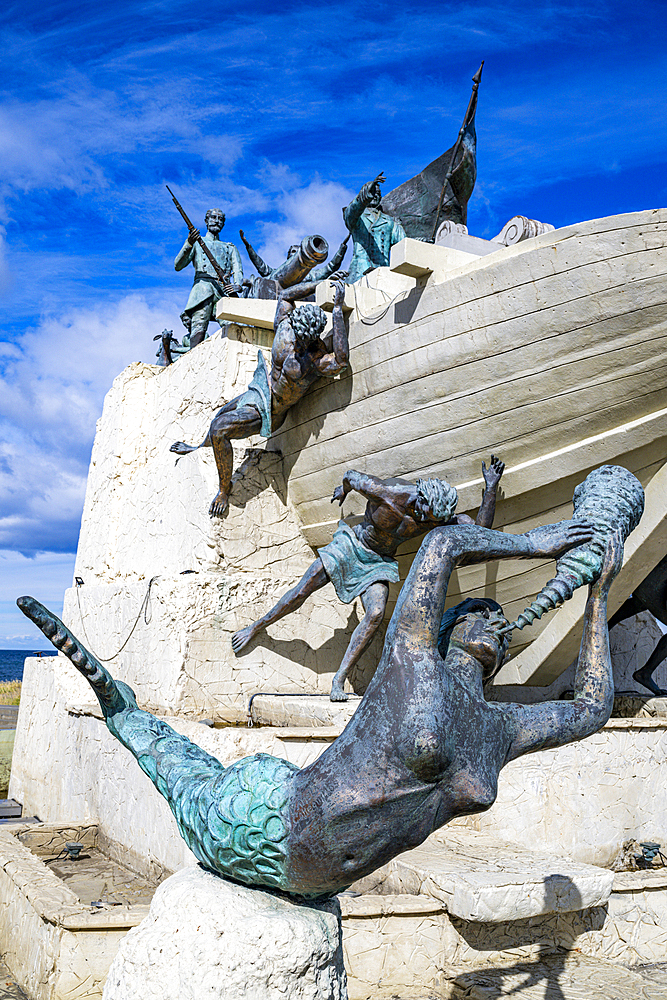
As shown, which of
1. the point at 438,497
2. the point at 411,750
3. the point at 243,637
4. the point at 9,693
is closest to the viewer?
the point at 411,750

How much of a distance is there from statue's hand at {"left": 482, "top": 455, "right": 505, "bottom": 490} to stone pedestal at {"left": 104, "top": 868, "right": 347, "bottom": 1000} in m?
3.41

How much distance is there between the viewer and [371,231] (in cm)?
721

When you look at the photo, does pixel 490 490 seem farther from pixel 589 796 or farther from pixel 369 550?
pixel 589 796

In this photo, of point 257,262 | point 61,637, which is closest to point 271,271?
point 257,262

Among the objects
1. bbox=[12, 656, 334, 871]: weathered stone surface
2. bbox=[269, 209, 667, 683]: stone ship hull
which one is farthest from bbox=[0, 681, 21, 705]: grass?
bbox=[269, 209, 667, 683]: stone ship hull

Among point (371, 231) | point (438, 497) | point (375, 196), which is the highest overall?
point (375, 196)

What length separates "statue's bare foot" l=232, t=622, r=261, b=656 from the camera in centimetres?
604

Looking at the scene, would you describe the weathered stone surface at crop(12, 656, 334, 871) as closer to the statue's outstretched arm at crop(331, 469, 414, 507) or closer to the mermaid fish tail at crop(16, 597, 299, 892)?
the statue's outstretched arm at crop(331, 469, 414, 507)

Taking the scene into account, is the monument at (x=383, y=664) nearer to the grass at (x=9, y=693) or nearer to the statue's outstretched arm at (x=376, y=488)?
the statue's outstretched arm at (x=376, y=488)

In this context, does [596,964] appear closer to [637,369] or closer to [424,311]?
[637,369]

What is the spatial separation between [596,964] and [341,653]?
2.99 metres

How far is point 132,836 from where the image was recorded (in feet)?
17.8

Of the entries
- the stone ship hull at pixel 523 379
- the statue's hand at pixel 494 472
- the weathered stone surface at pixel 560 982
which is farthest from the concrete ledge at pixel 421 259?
the weathered stone surface at pixel 560 982

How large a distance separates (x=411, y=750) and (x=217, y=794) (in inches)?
21.0
